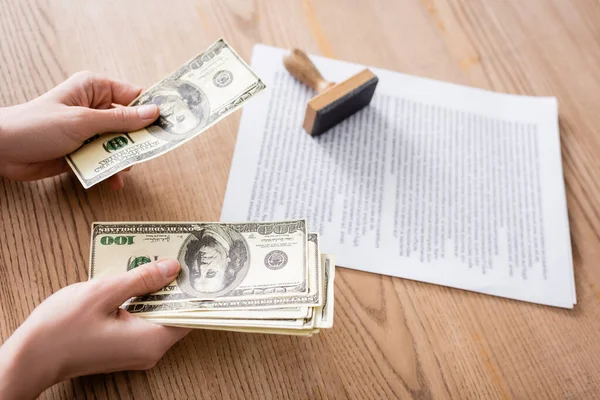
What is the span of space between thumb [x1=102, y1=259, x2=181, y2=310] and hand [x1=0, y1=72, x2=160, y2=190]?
146 millimetres

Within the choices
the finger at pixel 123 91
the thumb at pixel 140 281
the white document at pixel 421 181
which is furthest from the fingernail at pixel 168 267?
the finger at pixel 123 91

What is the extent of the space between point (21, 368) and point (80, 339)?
0.06 metres

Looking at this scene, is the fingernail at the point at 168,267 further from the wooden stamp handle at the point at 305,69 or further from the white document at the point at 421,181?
the wooden stamp handle at the point at 305,69

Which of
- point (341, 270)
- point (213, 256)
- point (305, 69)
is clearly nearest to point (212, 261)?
point (213, 256)

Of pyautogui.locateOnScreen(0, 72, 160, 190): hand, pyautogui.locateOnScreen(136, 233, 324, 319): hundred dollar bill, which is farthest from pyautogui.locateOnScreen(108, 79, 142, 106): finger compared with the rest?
pyautogui.locateOnScreen(136, 233, 324, 319): hundred dollar bill

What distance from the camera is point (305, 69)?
0.75 metres

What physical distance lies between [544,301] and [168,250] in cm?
49

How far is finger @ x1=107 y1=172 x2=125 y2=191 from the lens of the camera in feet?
2.16

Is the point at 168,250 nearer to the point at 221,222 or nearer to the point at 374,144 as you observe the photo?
the point at 221,222

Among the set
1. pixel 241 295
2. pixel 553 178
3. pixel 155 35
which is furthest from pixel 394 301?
pixel 155 35

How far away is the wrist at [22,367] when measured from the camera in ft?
1.71

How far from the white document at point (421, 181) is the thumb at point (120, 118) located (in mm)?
131

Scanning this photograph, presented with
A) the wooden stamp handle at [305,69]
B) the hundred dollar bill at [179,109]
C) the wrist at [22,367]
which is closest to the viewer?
the wrist at [22,367]

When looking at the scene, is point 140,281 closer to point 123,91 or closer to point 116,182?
point 116,182
